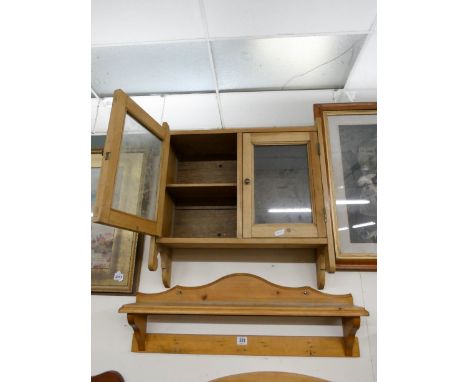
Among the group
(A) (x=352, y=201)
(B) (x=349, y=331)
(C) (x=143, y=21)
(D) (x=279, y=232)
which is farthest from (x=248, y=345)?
(C) (x=143, y=21)

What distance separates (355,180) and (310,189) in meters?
0.28

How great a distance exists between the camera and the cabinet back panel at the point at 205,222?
1.59 m

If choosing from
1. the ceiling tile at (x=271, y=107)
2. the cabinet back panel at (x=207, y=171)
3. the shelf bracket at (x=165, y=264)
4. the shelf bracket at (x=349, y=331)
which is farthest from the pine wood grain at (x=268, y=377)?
the ceiling tile at (x=271, y=107)

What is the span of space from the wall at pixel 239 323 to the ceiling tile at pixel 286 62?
0.07 metres

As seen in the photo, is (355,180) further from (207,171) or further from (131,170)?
(131,170)

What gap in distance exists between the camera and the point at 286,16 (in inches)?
50.4

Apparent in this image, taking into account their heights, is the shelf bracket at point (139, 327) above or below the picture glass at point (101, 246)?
below

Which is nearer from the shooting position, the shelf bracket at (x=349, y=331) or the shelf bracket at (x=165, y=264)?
the shelf bracket at (x=349, y=331)

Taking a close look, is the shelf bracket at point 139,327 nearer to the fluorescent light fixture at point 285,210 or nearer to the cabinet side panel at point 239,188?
the cabinet side panel at point 239,188

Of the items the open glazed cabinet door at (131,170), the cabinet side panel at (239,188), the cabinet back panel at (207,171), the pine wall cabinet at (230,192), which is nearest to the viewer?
the open glazed cabinet door at (131,170)

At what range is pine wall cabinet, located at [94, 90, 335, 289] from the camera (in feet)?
3.95

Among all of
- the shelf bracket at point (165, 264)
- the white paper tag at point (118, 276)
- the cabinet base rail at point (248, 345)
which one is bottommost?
the cabinet base rail at point (248, 345)

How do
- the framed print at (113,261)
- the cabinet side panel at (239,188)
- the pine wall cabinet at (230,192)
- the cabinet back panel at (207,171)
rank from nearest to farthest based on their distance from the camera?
the pine wall cabinet at (230,192), the cabinet side panel at (239,188), the framed print at (113,261), the cabinet back panel at (207,171)
